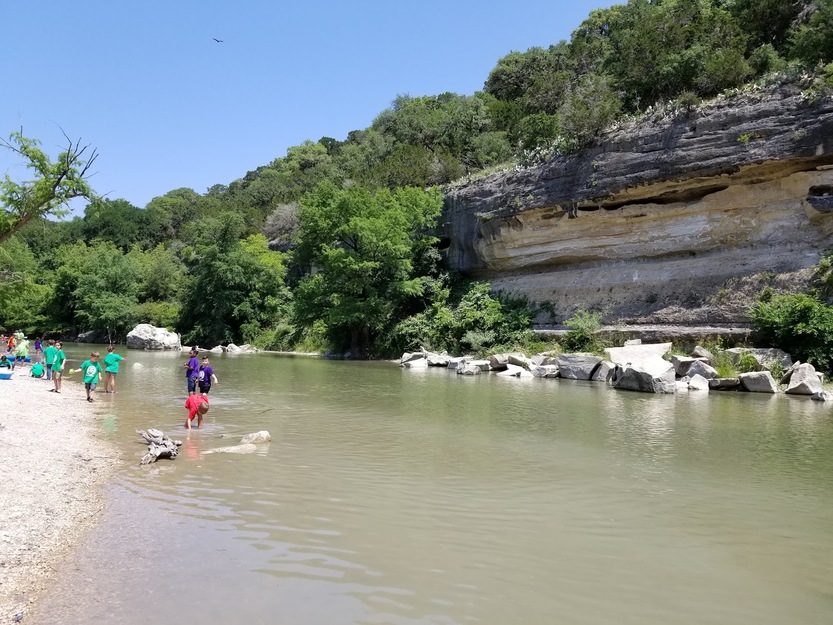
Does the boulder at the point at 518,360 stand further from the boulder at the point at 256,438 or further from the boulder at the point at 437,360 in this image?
the boulder at the point at 256,438

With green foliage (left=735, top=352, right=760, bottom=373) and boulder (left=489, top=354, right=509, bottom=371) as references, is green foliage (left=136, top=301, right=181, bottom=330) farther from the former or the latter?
green foliage (left=735, top=352, right=760, bottom=373)

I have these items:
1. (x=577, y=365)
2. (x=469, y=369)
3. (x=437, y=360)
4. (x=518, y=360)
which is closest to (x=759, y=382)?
(x=577, y=365)

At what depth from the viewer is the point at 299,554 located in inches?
202

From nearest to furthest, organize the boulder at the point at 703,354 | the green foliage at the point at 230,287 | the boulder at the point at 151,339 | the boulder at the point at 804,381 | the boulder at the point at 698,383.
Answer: the boulder at the point at 804,381 < the boulder at the point at 698,383 < the boulder at the point at 703,354 < the boulder at the point at 151,339 < the green foliage at the point at 230,287

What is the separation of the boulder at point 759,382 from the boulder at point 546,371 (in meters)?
6.57

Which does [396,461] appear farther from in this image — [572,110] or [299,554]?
[572,110]

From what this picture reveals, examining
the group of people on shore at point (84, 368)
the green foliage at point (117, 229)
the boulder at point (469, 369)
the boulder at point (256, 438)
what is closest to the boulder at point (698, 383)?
the boulder at point (469, 369)

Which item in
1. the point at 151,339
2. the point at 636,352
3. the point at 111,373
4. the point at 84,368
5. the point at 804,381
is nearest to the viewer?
the point at 84,368

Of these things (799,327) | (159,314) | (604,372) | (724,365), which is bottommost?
(604,372)

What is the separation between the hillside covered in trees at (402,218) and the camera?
2788 centimetres

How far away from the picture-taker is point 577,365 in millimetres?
22594

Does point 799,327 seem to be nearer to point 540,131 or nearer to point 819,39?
point 819,39

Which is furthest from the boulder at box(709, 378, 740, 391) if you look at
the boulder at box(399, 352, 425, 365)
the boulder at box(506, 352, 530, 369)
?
the boulder at box(399, 352, 425, 365)

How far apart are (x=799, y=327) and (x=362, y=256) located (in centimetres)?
2163
